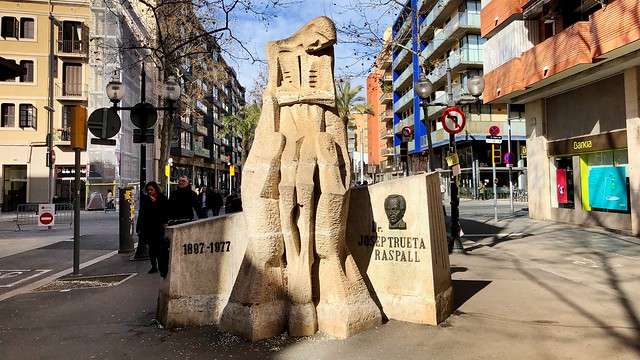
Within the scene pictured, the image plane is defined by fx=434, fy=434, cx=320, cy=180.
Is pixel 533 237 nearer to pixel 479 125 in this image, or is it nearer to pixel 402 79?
pixel 479 125

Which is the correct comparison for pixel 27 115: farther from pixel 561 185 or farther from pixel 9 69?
pixel 561 185

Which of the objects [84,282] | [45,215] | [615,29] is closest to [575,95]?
[615,29]

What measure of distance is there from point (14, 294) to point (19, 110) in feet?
110

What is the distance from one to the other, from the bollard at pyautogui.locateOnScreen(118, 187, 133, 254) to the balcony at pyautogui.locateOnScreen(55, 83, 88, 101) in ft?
92.2

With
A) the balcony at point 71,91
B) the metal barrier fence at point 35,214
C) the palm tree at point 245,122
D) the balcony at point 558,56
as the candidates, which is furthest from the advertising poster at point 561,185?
the palm tree at point 245,122

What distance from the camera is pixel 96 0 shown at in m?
32.9

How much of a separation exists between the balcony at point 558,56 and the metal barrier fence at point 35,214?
807 inches

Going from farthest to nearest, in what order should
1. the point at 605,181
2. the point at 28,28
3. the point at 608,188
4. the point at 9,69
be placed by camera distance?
the point at 28,28 → the point at 605,181 → the point at 608,188 → the point at 9,69

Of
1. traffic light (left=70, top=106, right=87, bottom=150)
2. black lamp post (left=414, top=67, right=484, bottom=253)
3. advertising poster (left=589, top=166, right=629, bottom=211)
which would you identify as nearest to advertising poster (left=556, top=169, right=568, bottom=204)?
advertising poster (left=589, top=166, right=629, bottom=211)

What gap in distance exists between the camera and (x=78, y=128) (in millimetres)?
7652

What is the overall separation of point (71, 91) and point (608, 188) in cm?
3679

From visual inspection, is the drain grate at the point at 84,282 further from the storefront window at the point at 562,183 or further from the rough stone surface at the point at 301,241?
the storefront window at the point at 562,183

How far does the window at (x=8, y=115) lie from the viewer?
33438 mm

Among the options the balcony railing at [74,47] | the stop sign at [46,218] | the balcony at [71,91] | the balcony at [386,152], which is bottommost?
the stop sign at [46,218]
